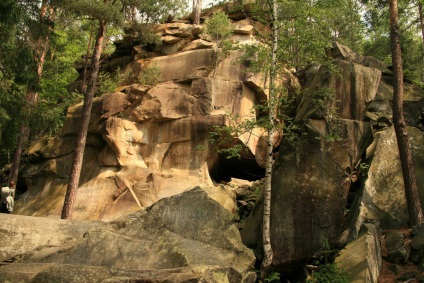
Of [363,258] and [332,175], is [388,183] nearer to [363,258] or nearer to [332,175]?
[332,175]

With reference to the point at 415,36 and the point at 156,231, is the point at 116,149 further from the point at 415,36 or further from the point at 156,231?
the point at 415,36

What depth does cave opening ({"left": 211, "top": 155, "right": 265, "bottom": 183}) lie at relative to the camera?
59.8 feet

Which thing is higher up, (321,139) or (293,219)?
(321,139)

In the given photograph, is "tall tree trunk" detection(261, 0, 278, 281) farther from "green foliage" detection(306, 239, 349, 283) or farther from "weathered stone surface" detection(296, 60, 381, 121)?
"weathered stone surface" detection(296, 60, 381, 121)

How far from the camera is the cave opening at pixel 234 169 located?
59.8 ft

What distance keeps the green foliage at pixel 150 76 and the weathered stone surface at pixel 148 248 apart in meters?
11.4

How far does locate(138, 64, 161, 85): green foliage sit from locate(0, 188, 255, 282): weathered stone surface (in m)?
11.4

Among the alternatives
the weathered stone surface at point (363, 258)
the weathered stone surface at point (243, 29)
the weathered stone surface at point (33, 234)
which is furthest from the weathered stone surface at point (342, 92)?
the weathered stone surface at point (243, 29)

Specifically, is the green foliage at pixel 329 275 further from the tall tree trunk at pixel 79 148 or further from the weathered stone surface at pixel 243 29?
the weathered stone surface at pixel 243 29

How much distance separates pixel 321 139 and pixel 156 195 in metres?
7.98

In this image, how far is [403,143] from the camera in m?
11.4

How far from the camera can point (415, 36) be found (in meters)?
27.2

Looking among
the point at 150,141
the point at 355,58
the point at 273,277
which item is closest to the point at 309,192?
the point at 273,277

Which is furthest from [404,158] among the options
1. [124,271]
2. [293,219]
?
[124,271]
